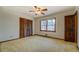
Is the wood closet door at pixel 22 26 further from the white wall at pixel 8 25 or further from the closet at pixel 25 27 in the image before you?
the white wall at pixel 8 25

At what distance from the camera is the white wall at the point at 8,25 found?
4351mm

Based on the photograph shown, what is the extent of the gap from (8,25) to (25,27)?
1327 mm

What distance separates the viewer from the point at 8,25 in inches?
190

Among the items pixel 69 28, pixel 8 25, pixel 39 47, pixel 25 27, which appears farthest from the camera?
pixel 25 27

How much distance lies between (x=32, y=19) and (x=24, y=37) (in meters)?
1.61

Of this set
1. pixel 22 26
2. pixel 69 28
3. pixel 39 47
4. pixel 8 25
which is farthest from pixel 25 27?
pixel 69 28

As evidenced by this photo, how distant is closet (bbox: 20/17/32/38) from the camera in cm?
557

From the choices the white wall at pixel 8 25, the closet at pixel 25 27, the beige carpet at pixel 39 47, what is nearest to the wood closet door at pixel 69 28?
the beige carpet at pixel 39 47

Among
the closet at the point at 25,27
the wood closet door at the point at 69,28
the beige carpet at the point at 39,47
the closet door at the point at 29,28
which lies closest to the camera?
the beige carpet at the point at 39,47

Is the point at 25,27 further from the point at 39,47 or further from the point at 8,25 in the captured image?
the point at 39,47

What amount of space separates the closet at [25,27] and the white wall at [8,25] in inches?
13.9
